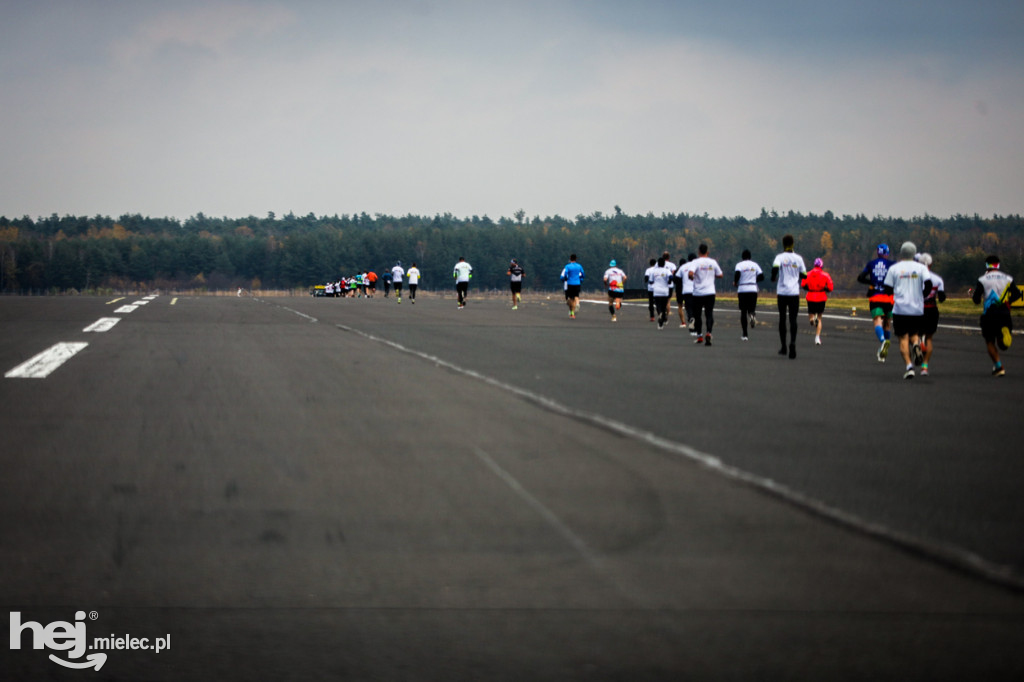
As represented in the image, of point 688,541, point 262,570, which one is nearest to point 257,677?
point 262,570

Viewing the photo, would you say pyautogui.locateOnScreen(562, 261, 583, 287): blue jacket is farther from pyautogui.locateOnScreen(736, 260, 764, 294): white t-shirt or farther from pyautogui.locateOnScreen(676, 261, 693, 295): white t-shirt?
pyautogui.locateOnScreen(736, 260, 764, 294): white t-shirt

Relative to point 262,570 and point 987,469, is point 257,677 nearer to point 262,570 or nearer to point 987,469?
point 262,570

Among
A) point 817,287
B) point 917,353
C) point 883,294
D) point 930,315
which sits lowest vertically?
point 917,353

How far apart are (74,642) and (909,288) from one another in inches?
547

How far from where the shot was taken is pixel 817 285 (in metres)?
22.7

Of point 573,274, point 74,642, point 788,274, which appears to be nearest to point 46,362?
point 788,274

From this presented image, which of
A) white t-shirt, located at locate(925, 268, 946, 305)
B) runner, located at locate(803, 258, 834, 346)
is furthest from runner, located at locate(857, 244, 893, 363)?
white t-shirt, located at locate(925, 268, 946, 305)

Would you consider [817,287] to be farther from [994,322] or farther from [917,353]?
[994,322]

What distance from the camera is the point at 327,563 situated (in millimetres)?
5395

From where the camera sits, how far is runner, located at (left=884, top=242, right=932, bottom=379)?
1591cm

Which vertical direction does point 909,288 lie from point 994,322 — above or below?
above

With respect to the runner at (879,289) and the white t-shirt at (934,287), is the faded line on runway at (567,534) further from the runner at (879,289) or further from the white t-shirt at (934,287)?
the runner at (879,289)

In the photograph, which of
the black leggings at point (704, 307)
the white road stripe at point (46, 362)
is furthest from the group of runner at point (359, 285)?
the white road stripe at point (46, 362)

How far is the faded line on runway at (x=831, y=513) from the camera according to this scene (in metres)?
5.39
